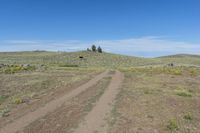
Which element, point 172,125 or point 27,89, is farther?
point 27,89

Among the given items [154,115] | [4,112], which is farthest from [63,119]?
[154,115]

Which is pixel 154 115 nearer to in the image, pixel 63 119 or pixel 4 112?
pixel 63 119

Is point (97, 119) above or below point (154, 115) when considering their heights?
above

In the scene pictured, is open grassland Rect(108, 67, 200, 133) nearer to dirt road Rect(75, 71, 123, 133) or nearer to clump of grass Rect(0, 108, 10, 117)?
dirt road Rect(75, 71, 123, 133)

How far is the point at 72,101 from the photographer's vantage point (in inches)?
628

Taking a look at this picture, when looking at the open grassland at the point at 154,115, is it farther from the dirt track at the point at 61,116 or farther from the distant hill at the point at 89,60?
the distant hill at the point at 89,60

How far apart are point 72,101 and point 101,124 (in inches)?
241

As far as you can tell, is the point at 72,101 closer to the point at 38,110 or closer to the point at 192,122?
the point at 38,110

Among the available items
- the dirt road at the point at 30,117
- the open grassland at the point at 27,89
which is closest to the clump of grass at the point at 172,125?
the dirt road at the point at 30,117

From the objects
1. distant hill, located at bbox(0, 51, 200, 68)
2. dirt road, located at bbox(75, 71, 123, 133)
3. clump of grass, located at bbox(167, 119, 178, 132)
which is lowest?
distant hill, located at bbox(0, 51, 200, 68)

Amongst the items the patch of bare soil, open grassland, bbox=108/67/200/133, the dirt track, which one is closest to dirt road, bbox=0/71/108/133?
the dirt track

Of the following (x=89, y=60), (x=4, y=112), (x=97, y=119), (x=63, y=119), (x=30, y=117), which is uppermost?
(x=97, y=119)

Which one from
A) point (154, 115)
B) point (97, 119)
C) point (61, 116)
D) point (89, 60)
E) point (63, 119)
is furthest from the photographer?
point (89, 60)

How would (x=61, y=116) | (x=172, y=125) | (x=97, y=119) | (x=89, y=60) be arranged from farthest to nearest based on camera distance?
1. (x=89, y=60)
2. (x=61, y=116)
3. (x=97, y=119)
4. (x=172, y=125)
